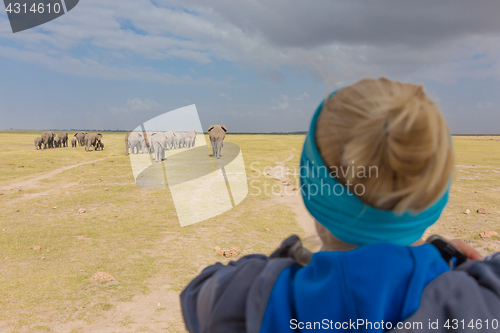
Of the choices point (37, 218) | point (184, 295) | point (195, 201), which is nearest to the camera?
point (184, 295)

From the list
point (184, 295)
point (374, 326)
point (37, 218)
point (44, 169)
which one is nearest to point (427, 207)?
point (374, 326)

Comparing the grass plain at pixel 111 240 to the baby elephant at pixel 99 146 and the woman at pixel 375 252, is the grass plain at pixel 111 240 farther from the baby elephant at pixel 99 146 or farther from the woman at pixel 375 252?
the baby elephant at pixel 99 146

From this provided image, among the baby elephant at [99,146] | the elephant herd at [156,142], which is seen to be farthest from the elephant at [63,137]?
the elephant herd at [156,142]

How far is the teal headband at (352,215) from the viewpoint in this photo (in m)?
0.95

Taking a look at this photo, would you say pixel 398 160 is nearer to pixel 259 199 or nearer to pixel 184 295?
pixel 184 295

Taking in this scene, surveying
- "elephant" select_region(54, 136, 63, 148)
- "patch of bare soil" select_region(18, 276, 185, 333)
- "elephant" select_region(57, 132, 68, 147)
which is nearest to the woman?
"patch of bare soil" select_region(18, 276, 185, 333)

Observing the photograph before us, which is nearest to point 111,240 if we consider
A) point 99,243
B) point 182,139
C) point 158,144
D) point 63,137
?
point 99,243

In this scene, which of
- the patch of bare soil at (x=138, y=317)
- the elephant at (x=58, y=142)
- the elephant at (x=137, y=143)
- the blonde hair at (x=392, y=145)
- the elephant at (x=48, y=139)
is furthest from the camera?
the elephant at (x=58, y=142)

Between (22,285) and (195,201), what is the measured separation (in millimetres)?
5100

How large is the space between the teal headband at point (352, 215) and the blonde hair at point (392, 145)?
0.04m

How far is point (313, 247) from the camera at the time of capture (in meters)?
1.28

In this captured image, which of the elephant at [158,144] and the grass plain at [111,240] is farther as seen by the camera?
the elephant at [158,144]

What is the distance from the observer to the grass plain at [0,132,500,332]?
3592 mm

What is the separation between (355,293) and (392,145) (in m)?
0.41
